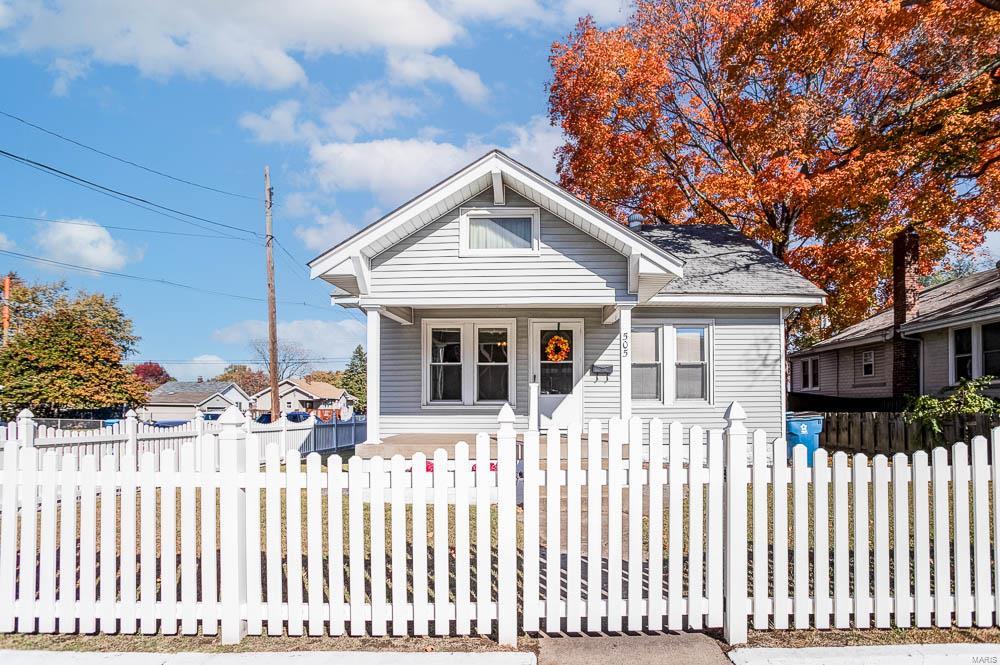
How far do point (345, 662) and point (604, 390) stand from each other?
9.51 metres

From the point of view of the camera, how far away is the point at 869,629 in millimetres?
3969

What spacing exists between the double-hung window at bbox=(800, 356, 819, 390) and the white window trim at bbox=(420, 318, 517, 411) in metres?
18.7

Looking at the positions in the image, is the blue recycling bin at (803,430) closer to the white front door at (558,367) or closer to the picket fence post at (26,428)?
the white front door at (558,367)

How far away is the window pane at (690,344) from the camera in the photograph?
12805 millimetres

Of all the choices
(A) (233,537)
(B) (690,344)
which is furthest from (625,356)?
(A) (233,537)

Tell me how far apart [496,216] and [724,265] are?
5677 mm

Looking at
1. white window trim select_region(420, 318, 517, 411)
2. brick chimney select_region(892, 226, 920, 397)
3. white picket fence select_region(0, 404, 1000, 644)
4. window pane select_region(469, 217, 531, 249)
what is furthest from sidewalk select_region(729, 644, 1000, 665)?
brick chimney select_region(892, 226, 920, 397)

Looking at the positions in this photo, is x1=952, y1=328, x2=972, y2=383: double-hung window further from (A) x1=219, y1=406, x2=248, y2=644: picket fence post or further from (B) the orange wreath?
(A) x1=219, y1=406, x2=248, y2=644: picket fence post

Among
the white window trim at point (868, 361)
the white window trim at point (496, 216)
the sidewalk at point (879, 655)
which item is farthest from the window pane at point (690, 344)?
the white window trim at point (868, 361)

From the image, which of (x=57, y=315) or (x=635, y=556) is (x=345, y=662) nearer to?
(x=635, y=556)

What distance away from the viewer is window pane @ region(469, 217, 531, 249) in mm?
10625

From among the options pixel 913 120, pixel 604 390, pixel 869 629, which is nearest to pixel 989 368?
pixel 913 120

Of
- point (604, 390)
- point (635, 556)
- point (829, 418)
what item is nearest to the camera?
point (635, 556)

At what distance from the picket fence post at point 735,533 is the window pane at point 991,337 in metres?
16.0
